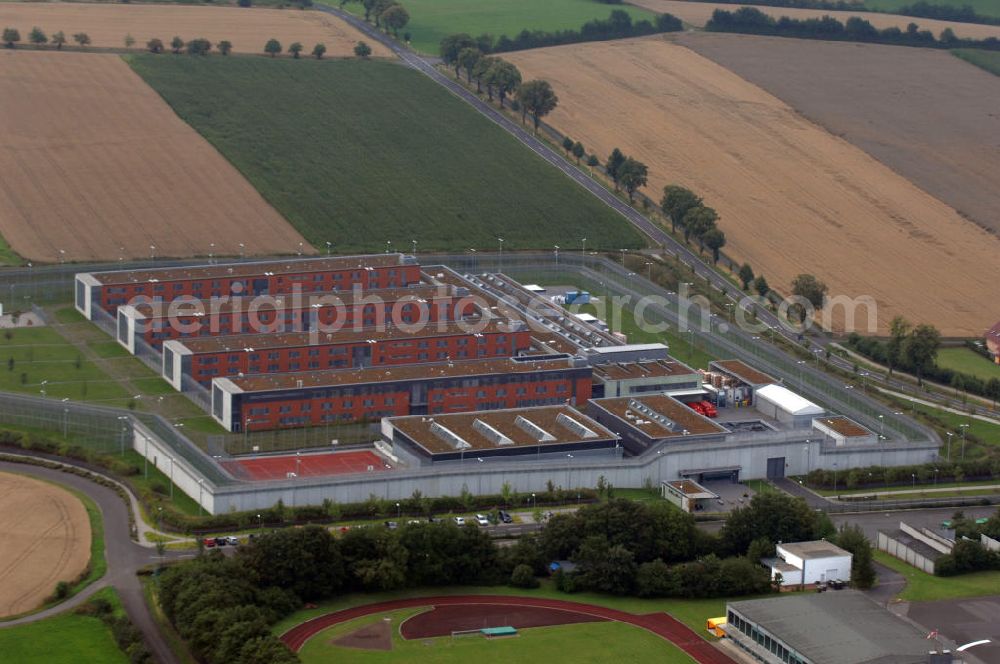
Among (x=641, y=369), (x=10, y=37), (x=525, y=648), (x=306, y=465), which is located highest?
(x=10, y=37)

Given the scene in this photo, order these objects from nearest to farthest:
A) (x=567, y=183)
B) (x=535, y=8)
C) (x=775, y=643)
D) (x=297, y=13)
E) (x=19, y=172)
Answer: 1. (x=775, y=643)
2. (x=19, y=172)
3. (x=567, y=183)
4. (x=297, y=13)
5. (x=535, y=8)

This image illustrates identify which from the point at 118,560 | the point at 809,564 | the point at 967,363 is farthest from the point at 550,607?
the point at 967,363

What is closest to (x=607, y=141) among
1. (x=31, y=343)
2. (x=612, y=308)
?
(x=612, y=308)

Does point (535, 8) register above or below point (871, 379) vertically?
above

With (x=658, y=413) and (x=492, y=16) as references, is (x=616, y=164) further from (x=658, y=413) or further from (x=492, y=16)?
(x=492, y=16)

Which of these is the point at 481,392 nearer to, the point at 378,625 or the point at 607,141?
the point at 378,625

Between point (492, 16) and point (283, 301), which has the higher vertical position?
point (492, 16)

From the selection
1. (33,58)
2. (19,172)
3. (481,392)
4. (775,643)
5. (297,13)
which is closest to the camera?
(775,643)

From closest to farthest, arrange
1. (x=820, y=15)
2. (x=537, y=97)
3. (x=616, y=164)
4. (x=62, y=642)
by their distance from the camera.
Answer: (x=62, y=642) < (x=616, y=164) < (x=537, y=97) < (x=820, y=15)

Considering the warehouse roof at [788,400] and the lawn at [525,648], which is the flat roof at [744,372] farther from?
the lawn at [525,648]
